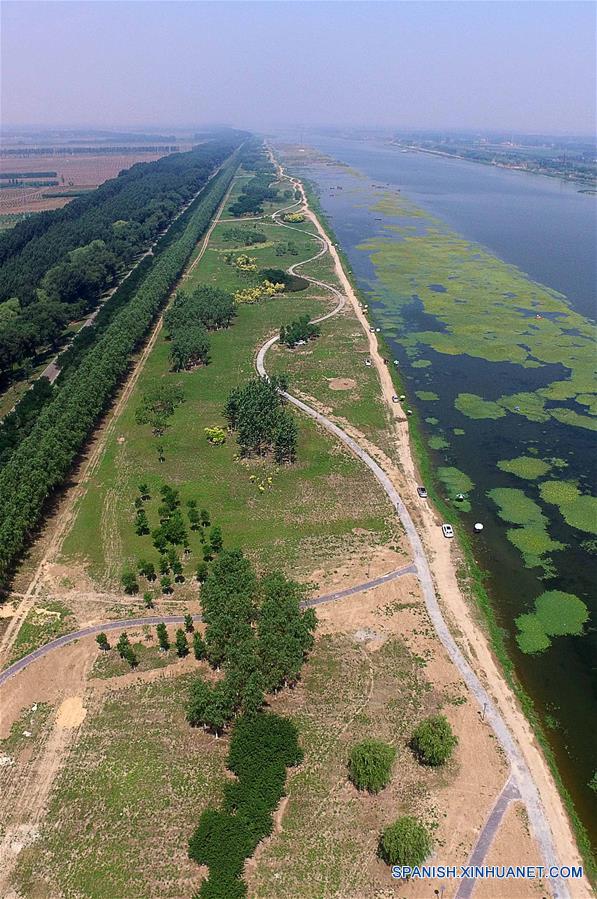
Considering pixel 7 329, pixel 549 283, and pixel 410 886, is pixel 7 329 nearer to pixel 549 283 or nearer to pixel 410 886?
pixel 410 886

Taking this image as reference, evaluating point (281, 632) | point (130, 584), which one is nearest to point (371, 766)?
point (281, 632)

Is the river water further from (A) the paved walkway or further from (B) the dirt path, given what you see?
(B) the dirt path

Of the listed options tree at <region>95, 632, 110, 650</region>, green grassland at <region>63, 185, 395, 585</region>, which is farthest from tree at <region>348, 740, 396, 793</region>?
tree at <region>95, 632, 110, 650</region>

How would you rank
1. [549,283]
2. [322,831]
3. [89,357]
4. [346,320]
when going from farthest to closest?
[549,283] < [346,320] < [89,357] < [322,831]

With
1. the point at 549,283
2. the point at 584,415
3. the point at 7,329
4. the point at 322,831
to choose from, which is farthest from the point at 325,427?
the point at 549,283

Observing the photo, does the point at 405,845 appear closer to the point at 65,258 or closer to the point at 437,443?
the point at 437,443

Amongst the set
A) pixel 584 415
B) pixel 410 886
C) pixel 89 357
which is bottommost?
pixel 410 886
